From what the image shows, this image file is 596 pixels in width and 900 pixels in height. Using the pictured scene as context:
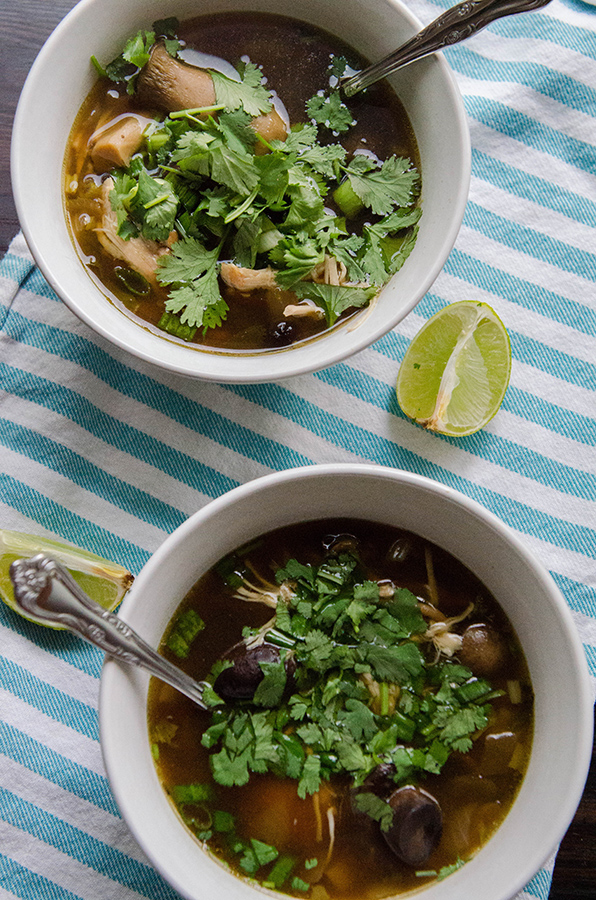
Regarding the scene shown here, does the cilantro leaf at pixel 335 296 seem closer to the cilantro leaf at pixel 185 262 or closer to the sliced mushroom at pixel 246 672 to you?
the cilantro leaf at pixel 185 262

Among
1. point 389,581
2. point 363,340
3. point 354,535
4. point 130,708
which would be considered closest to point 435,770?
point 389,581

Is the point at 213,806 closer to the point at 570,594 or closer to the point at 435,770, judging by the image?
the point at 435,770

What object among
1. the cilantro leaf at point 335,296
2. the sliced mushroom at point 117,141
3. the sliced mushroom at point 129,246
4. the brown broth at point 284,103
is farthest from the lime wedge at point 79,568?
the sliced mushroom at point 117,141

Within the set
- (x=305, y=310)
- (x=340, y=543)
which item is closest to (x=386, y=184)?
(x=305, y=310)

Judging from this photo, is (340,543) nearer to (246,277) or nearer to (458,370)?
(458,370)

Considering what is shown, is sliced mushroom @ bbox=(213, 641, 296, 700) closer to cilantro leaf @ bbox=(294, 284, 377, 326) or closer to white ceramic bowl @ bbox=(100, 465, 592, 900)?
white ceramic bowl @ bbox=(100, 465, 592, 900)

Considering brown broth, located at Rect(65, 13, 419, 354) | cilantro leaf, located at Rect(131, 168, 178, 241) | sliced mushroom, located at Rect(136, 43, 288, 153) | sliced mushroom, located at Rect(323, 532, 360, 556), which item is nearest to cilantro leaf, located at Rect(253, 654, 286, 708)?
sliced mushroom, located at Rect(323, 532, 360, 556)
